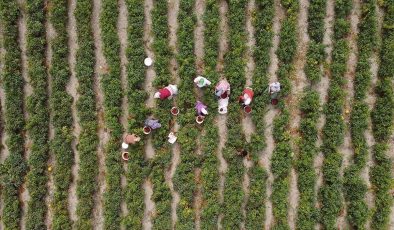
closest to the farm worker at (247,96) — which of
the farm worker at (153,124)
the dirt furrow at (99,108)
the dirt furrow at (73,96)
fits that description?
the farm worker at (153,124)

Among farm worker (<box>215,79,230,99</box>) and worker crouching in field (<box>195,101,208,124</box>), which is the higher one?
farm worker (<box>215,79,230,99</box>)

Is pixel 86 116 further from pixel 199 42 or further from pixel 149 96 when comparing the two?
pixel 199 42

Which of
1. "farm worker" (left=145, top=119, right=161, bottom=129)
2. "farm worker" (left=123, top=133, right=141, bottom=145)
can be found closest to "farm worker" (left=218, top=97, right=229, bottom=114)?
"farm worker" (left=145, top=119, right=161, bottom=129)

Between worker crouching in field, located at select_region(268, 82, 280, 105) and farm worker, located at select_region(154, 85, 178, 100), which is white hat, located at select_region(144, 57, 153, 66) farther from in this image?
worker crouching in field, located at select_region(268, 82, 280, 105)

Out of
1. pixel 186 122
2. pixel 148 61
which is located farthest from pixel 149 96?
pixel 186 122

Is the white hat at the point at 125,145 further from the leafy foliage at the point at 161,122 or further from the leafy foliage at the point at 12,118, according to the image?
the leafy foliage at the point at 12,118

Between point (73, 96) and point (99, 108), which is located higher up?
point (73, 96)
